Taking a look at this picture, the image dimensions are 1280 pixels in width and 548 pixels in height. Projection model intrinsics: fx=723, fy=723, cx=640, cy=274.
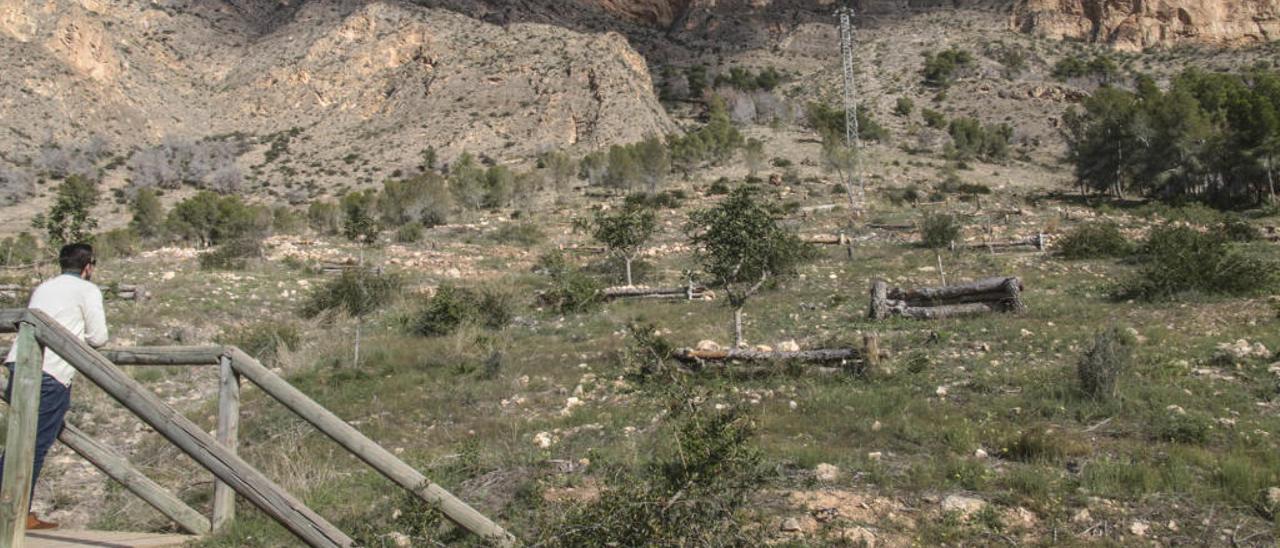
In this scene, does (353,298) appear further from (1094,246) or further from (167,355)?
(1094,246)

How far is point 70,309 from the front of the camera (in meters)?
4.14

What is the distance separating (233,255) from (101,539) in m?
22.1

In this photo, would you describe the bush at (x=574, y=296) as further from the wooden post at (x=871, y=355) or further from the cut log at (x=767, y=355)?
the wooden post at (x=871, y=355)

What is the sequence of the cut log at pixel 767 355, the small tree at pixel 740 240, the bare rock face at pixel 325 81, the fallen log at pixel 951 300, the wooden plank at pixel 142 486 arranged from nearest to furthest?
the wooden plank at pixel 142 486 → the cut log at pixel 767 355 → the small tree at pixel 740 240 → the fallen log at pixel 951 300 → the bare rock face at pixel 325 81

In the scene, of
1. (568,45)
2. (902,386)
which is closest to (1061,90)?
(568,45)

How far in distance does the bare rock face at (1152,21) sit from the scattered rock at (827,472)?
93.4m

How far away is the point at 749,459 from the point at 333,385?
27.7ft

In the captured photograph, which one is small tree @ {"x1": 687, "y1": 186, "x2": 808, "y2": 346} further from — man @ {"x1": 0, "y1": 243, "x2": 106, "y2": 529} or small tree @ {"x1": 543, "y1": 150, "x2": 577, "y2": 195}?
small tree @ {"x1": 543, "y1": 150, "x2": 577, "y2": 195}

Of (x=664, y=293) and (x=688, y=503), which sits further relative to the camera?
(x=664, y=293)

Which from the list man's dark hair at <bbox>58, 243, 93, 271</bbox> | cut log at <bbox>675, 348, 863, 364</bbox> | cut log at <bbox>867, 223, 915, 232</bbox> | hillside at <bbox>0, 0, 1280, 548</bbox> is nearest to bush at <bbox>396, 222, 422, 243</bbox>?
hillside at <bbox>0, 0, 1280, 548</bbox>

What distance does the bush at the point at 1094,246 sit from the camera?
19.3 metres

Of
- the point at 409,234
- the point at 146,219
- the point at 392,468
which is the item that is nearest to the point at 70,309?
the point at 392,468

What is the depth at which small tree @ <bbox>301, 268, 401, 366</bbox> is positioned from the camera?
13414 mm

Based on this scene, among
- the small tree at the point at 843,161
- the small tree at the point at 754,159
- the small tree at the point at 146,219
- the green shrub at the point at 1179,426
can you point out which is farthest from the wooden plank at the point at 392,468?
the small tree at the point at 754,159
